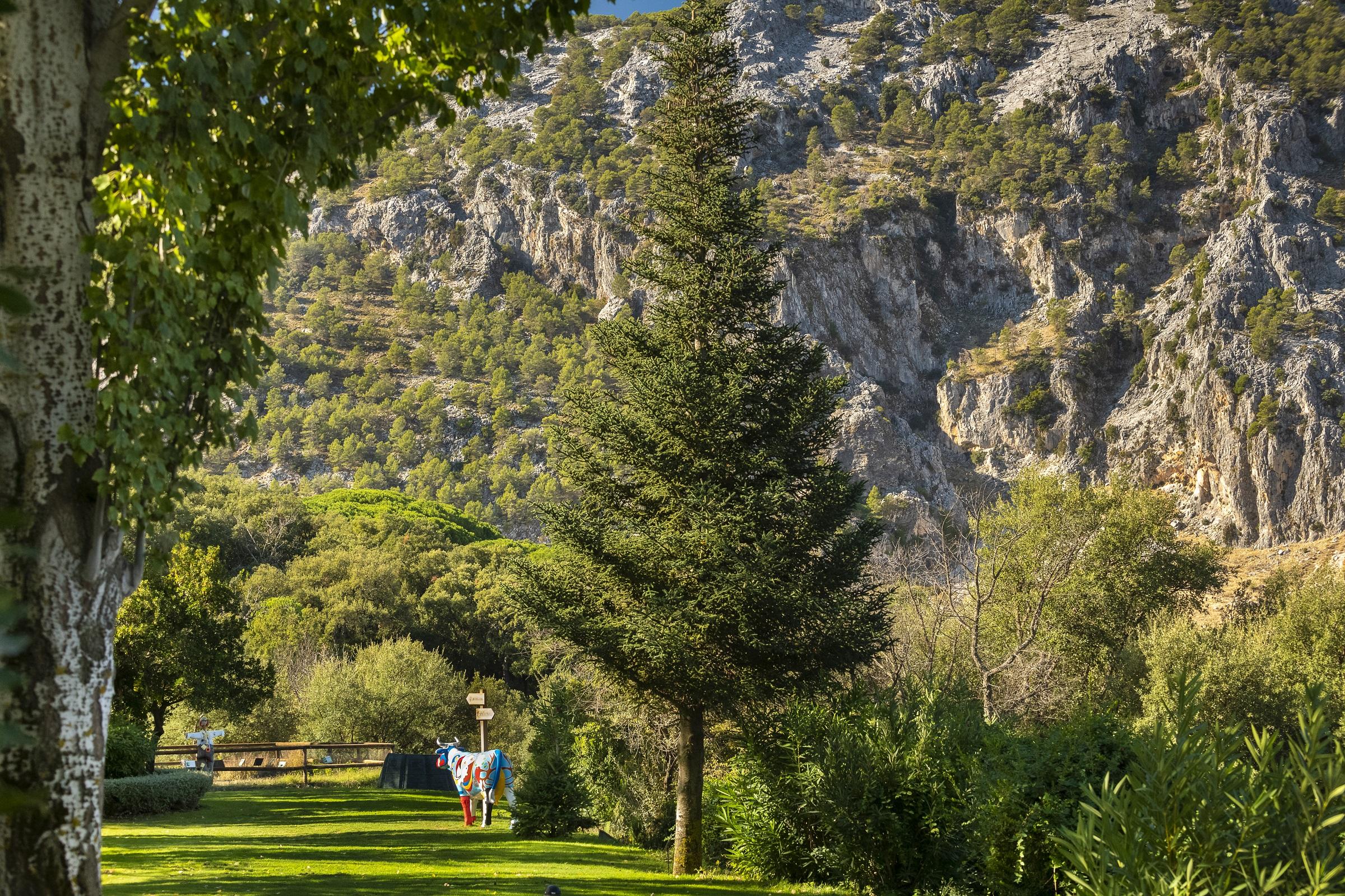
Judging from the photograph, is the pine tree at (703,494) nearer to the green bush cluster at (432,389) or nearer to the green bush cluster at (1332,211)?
the green bush cluster at (432,389)

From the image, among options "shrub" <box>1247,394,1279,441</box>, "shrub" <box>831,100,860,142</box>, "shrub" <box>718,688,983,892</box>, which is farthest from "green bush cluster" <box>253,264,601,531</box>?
"shrub" <box>718,688,983,892</box>

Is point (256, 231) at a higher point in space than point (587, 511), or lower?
higher

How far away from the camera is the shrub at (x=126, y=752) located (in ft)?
58.8

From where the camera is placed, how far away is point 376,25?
209 inches

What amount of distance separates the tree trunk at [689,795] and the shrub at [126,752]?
1010 cm

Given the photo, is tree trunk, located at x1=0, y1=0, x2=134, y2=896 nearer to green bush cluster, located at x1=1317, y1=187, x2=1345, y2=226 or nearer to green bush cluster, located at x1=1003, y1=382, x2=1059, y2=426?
green bush cluster, located at x1=1003, y1=382, x2=1059, y2=426

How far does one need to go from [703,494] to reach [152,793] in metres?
11.1

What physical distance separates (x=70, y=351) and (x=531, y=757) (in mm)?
12915

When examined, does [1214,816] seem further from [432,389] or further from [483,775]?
[432,389]

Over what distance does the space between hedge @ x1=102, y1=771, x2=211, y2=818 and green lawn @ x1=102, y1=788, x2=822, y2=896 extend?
1.24 ft

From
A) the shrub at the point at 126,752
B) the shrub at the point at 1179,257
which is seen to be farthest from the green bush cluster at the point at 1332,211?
the shrub at the point at 126,752

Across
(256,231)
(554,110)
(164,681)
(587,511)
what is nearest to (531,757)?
(587,511)

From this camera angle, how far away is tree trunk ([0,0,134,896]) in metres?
4.17

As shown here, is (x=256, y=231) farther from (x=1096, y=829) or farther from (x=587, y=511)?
(x=587, y=511)
